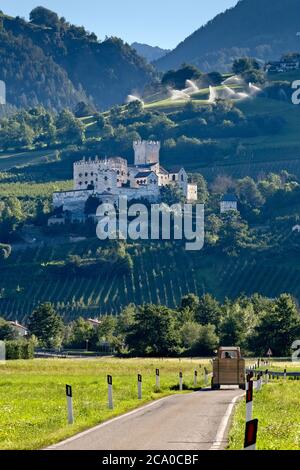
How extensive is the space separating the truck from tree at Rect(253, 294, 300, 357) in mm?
56228

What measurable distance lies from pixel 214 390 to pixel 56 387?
633 centimetres

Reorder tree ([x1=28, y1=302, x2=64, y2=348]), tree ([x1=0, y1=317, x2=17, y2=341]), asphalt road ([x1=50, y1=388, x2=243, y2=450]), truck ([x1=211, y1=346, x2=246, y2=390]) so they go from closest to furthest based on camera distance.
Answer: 1. asphalt road ([x1=50, y1=388, x2=243, y2=450])
2. truck ([x1=211, y1=346, x2=246, y2=390])
3. tree ([x1=28, y1=302, x2=64, y2=348])
4. tree ([x1=0, y1=317, x2=17, y2=341])

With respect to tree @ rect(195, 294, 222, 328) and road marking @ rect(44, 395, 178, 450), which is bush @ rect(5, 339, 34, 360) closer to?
tree @ rect(195, 294, 222, 328)

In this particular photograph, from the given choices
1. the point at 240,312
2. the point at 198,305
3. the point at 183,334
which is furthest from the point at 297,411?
the point at 198,305

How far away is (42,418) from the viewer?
31484 mm

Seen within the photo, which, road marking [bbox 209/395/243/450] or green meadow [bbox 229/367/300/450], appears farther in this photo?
road marking [bbox 209/395/243/450]

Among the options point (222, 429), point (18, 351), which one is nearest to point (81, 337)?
point (18, 351)

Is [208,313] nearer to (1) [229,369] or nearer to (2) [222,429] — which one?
(1) [229,369]

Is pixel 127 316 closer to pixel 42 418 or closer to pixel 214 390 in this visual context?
pixel 214 390

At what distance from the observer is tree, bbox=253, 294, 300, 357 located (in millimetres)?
105956

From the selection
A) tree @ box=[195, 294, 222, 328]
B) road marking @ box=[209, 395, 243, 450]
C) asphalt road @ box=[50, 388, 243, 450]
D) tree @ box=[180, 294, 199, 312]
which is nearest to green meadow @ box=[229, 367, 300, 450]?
road marking @ box=[209, 395, 243, 450]

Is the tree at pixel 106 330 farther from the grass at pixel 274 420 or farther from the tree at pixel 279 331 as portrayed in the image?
the grass at pixel 274 420

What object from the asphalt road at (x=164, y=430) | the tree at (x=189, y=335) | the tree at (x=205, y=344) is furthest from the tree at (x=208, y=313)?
the asphalt road at (x=164, y=430)

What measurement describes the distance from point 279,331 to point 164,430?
265 feet
